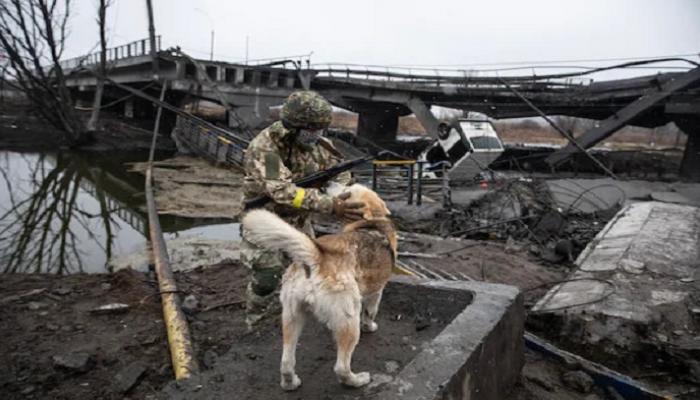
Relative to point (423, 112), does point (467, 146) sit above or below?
below

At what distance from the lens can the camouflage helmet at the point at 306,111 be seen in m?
3.48

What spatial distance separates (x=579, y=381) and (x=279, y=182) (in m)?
3.13

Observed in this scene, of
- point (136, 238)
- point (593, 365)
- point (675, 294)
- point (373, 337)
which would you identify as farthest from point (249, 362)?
point (136, 238)

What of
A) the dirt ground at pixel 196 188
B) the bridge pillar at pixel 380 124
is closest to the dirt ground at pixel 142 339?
the dirt ground at pixel 196 188

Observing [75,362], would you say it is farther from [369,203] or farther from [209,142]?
[209,142]

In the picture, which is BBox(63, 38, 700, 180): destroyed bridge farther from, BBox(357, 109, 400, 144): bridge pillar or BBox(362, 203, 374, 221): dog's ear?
BBox(362, 203, 374, 221): dog's ear

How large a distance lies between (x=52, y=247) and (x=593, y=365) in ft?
31.5

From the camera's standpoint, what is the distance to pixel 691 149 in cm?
2178

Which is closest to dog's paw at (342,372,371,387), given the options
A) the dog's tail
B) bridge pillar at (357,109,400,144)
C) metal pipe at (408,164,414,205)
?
the dog's tail

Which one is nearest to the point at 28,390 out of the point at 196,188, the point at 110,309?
the point at 110,309

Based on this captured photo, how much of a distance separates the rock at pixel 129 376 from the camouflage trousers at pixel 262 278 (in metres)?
1.27

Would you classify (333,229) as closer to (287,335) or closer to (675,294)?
(675,294)

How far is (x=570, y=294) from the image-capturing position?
540cm

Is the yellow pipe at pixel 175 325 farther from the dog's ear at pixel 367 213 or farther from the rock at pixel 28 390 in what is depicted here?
the dog's ear at pixel 367 213
